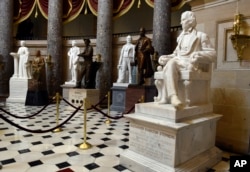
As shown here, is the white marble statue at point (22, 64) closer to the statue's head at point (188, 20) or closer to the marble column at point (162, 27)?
the marble column at point (162, 27)

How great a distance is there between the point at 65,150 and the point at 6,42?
9.34 meters

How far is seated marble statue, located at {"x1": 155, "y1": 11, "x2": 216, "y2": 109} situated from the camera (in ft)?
10.7

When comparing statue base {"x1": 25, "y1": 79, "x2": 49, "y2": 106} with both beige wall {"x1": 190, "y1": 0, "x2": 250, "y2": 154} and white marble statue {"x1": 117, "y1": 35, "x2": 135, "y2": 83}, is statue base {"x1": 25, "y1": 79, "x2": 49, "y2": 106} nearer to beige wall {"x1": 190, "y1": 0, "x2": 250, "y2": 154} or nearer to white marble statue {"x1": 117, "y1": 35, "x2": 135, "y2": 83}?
white marble statue {"x1": 117, "y1": 35, "x2": 135, "y2": 83}

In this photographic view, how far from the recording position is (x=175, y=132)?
2863 millimetres

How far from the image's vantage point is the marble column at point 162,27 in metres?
8.84

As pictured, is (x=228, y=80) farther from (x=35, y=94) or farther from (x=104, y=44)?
(x=35, y=94)

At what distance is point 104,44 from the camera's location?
391 inches

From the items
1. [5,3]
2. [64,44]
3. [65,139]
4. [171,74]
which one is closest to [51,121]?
[65,139]

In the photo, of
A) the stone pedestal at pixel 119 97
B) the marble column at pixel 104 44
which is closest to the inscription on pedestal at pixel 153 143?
the stone pedestal at pixel 119 97

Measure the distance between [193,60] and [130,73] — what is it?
5.59 m

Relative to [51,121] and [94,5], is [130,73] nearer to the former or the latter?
[51,121]

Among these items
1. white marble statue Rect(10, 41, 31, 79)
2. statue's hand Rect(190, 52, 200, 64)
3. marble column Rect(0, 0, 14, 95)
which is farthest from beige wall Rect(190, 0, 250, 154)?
marble column Rect(0, 0, 14, 95)

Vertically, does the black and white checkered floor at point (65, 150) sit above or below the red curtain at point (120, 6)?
below

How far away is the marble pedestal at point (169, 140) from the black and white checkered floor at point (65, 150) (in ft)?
0.92
